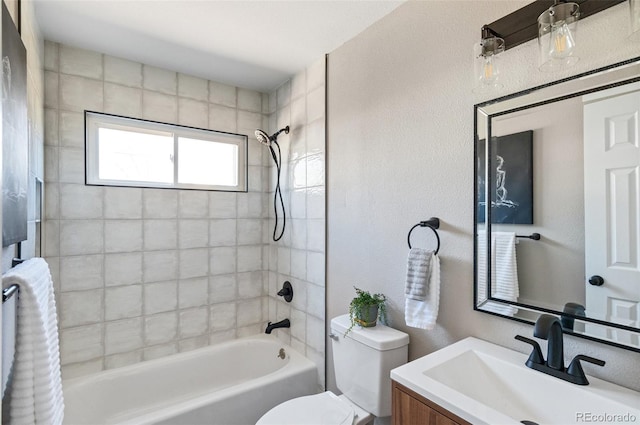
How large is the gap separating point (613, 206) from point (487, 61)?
676 millimetres

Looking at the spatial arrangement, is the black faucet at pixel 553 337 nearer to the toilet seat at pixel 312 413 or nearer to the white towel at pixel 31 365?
the toilet seat at pixel 312 413

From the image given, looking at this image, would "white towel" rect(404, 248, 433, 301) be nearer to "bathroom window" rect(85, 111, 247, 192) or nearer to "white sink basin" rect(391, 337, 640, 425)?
"white sink basin" rect(391, 337, 640, 425)

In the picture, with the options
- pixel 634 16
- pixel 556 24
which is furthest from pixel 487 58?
pixel 634 16

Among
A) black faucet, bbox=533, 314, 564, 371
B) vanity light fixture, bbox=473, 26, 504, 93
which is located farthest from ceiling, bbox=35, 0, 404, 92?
black faucet, bbox=533, 314, 564, 371

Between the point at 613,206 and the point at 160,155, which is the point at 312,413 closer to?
the point at 613,206

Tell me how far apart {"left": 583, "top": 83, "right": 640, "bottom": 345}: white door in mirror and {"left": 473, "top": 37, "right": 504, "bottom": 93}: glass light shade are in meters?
0.32

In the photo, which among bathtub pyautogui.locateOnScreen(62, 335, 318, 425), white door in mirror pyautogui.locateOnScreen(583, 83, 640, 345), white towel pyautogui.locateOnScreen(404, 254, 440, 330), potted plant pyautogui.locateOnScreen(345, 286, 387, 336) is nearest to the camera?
white door in mirror pyautogui.locateOnScreen(583, 83, 640, 345)

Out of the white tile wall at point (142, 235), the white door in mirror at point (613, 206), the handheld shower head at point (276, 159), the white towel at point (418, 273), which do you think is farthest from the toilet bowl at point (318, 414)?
the handheld shower head at point (276, 159)

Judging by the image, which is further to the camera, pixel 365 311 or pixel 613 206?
pixel 365 311

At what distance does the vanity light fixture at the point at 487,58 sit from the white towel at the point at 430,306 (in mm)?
746

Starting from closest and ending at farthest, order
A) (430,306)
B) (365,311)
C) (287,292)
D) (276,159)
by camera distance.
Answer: (430,306)
(365,311)
(287,292)
(276,159)

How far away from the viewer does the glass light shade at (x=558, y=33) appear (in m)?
1.07

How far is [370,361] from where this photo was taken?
157 centimetres

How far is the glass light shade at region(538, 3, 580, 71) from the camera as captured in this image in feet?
3.51
